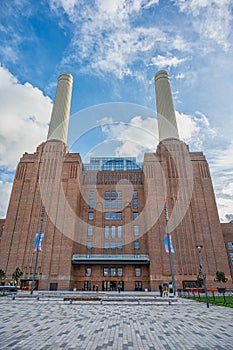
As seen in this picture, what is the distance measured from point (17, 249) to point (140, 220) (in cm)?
2530

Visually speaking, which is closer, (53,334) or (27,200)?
(53,334)

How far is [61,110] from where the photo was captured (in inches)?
2370

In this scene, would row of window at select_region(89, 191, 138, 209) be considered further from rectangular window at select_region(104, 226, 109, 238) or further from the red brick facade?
rectangular window at select_region(104, 226, 109, 238)

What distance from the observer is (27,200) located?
1845 inches

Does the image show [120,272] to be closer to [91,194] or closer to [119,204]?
[119,204]

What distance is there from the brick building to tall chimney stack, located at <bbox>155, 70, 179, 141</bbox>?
1535 millimetres

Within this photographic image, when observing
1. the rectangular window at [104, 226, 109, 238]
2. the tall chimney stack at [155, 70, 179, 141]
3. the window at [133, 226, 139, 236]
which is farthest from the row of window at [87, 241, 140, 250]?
the tall chimney stack at [155, 70, 179, 141]

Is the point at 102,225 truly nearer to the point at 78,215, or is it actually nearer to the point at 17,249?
the point at 78,215

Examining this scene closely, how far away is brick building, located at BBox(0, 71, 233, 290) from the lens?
137 ft

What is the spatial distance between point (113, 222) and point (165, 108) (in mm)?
33544

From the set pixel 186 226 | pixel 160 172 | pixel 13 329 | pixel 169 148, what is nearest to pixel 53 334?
pixel 13 329

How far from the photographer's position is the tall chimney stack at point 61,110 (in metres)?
56.3

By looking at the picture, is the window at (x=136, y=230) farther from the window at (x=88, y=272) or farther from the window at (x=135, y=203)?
the window at (x=88, y=272)

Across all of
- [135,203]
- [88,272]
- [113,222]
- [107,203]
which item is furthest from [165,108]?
[88,272]
